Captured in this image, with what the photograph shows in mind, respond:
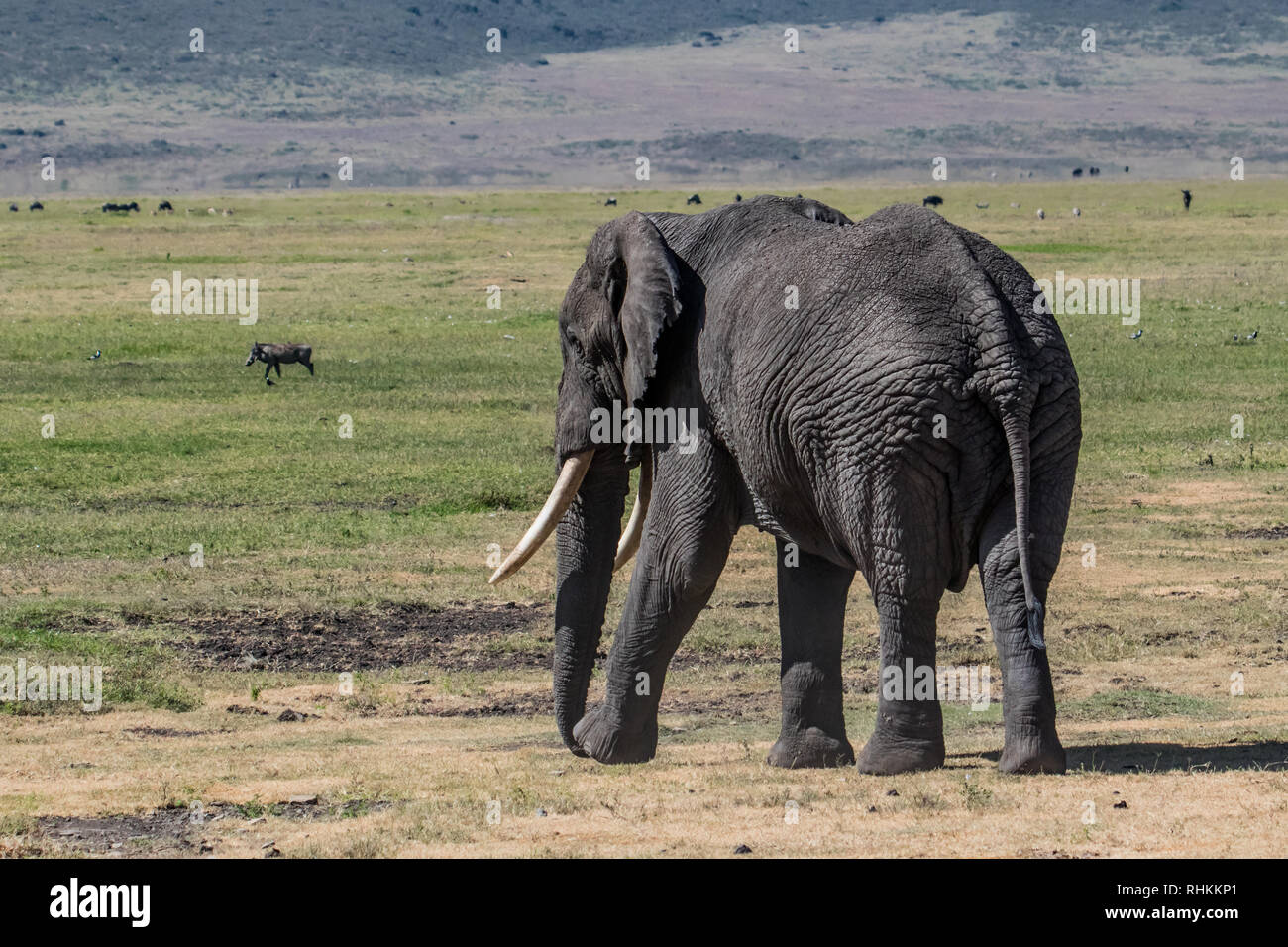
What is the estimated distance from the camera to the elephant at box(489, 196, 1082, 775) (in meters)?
8.63

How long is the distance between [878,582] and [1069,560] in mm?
7728

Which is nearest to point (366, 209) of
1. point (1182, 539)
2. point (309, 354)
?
point (309, 354)

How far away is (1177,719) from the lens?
11.1 metres

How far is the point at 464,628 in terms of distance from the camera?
14688 mm

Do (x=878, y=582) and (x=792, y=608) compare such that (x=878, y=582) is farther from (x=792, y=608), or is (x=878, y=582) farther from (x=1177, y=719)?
(x=1177, y=719)

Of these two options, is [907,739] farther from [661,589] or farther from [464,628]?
[464,628]

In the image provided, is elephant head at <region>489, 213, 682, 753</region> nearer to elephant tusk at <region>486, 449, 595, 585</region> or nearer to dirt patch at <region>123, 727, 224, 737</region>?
elephant tusk at <region>486, 449, 595, 585</region>

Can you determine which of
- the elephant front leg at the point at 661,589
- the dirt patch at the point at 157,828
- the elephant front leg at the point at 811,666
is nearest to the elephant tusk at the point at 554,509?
the elephant front leg at the point at 661,589

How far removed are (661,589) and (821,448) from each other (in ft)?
4.50

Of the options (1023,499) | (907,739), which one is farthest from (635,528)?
(1023,499)

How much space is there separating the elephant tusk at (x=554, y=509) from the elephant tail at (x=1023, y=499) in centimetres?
292

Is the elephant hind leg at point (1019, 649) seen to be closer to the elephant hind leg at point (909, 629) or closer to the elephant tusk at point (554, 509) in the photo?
the elephant hind leg at point (909, 629)

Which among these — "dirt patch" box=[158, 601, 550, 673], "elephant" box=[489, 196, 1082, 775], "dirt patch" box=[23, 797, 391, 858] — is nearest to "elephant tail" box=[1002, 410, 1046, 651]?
"elephant" box=[489, 196, 1082, 775]

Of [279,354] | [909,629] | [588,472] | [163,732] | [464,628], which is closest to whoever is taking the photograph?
[909,629]
